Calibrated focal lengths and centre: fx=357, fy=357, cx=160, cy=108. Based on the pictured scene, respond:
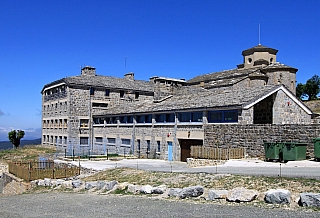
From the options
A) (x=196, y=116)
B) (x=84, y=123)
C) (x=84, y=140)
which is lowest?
(x=84, y=140)

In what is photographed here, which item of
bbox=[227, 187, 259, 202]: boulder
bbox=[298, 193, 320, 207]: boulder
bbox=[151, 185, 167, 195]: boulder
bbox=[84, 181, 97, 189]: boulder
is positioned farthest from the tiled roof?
bbox=[298, 193, 320, 207]: boulder

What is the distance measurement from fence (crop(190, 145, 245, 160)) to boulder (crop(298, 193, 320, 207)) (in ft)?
39.2

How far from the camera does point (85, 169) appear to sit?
2517cm

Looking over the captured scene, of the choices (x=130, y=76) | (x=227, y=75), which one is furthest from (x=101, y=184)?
(x=130, y=76)

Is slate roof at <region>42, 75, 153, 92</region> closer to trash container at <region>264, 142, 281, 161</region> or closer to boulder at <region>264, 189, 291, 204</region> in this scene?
trash container at <region>264, 142, 281, 161</region>

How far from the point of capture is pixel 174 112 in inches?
1210

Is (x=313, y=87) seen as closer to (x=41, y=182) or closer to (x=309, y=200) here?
(x=41, y=182)

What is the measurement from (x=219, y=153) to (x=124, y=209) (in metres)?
12.0

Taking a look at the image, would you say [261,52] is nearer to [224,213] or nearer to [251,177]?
[251,177]

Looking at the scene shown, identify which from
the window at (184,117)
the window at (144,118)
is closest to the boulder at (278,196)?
the window at (184,117)

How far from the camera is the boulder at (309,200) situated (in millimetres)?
10766

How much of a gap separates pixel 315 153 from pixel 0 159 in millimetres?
33335

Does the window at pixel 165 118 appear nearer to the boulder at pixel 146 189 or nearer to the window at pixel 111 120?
the window at pixel 111 120

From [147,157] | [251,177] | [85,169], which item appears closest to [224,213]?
[251,177]
